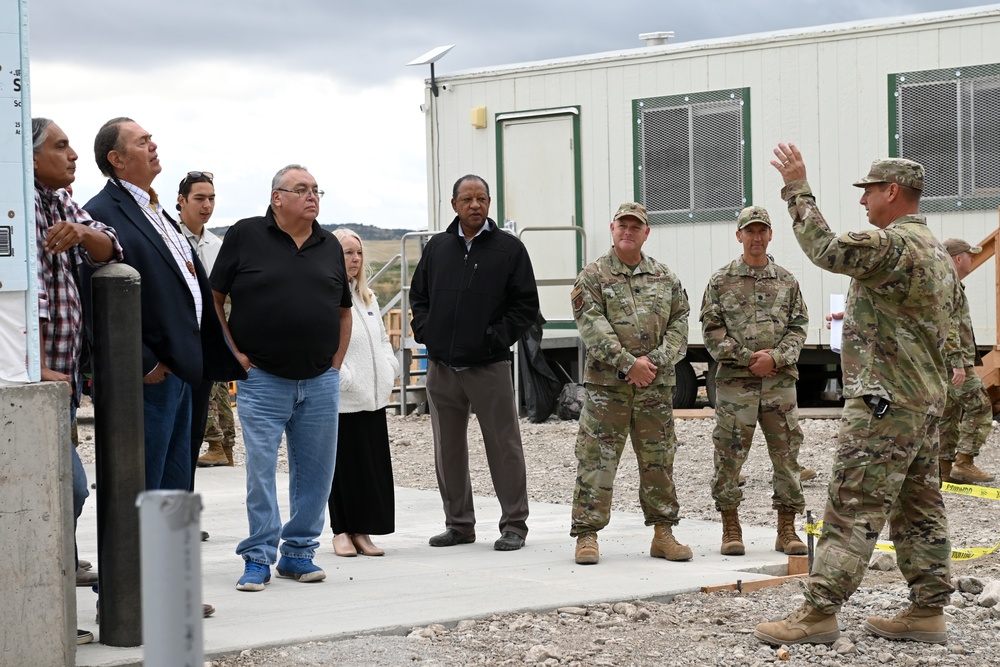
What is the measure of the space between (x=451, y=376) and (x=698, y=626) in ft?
8.00

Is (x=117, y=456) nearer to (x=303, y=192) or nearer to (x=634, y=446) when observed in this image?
(x=303, y=192)

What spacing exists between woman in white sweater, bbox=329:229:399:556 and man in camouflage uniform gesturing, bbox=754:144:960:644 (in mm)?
2557

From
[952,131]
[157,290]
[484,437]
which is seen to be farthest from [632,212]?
[952,131]

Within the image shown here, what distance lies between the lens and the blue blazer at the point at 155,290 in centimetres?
496

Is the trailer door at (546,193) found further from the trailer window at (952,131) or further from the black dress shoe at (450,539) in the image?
the black dress shoe at (450,539)

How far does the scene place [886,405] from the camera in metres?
4.85

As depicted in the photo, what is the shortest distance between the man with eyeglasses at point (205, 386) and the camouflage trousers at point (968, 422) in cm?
478

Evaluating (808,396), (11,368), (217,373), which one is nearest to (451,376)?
(217,373)

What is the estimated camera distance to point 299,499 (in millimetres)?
5996

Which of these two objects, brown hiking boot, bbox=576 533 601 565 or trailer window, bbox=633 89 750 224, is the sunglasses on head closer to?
brown hiking boot, bbox=576 533 601 565

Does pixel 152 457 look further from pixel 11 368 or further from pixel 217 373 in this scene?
pixel 11 368

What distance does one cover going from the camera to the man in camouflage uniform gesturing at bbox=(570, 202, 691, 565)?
6.67 m

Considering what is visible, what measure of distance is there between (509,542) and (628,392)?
3.39 ft

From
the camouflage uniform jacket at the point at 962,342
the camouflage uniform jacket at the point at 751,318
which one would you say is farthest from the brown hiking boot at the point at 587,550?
the camouflage uniform jacket at the point at 962,342
